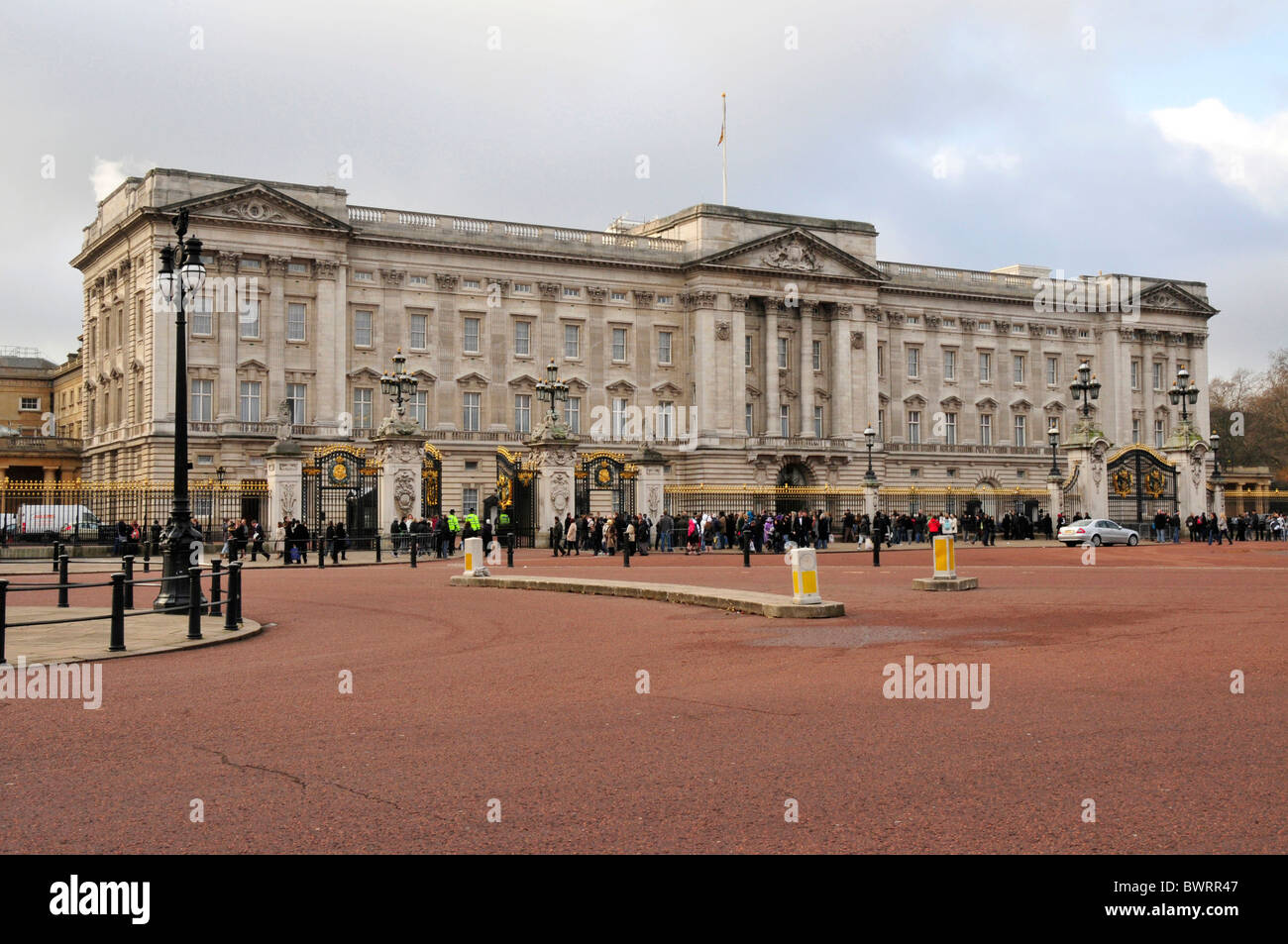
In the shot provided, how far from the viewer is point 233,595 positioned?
16766mm

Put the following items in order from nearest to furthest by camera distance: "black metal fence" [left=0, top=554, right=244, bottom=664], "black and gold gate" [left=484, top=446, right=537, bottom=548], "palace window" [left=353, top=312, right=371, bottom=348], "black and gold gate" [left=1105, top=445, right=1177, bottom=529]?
"black metal fence" [left=0, top=554, right=244, bottom=664]
"black and gold gate" [left=484, top=446, right=537, bottom=548]
"black and gold gate" [left=1105, top=445, right=1177, bottom=529]
"palace window" [left=353, top=312, right=371, bottom=348]

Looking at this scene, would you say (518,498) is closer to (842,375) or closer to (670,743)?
(670,743)

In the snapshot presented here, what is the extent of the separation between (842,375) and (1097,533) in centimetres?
3206

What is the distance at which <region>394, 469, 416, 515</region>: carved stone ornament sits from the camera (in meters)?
42.9

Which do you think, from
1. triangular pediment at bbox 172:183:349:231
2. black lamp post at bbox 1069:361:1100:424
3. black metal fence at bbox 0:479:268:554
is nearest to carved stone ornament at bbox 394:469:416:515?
black metal fence at bbox 0:479:268:554

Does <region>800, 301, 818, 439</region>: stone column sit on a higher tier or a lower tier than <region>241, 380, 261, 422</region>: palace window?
higher

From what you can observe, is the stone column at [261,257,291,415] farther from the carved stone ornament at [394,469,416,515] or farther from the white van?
the carved stone ornament at [394,469,416,515]

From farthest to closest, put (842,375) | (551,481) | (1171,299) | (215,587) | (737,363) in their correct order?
(1171,299) → (842,375) → (737,363) → (551,481) → (215,587)

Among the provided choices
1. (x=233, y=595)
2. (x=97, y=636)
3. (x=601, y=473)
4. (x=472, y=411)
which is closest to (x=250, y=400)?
(x=472, y=411)

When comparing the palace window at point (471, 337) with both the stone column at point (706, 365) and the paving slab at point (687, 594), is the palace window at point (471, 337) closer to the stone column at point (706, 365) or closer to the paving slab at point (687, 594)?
the stone column at point (706, 365)

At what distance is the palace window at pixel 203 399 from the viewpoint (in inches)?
2510

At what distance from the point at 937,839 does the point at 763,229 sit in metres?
73.5

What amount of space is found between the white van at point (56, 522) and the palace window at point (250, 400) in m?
15.3

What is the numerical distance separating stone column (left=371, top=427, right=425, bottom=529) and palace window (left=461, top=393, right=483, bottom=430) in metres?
27.8
